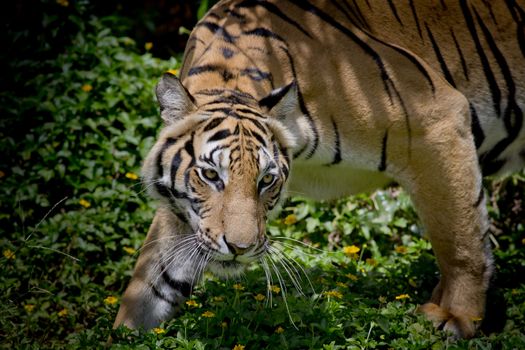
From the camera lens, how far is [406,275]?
4344 mm

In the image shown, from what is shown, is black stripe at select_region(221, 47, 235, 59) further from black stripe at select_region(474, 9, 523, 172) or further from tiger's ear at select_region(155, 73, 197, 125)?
black stripe at select_region(474, 9, 523, 172)

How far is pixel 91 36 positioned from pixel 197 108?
8.99 feet

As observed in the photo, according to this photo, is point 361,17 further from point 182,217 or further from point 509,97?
point 182,217

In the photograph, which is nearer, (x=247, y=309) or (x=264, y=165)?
(x=264, y=165)

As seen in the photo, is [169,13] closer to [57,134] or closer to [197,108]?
[57,134]

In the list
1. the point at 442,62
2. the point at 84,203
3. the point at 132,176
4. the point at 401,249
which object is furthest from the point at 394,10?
the point at 84,203

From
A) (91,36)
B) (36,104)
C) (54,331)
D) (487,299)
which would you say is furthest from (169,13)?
(487,299)

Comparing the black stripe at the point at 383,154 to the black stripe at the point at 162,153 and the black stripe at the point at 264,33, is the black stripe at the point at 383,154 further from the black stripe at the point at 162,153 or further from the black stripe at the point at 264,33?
the black stripe at the point at 162,153

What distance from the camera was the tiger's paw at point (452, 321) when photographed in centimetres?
374

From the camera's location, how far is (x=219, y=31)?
149 inches

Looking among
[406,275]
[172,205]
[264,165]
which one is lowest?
[406,275]

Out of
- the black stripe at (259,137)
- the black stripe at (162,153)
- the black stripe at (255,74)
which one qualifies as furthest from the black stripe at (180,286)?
the black stripe at (255,74)

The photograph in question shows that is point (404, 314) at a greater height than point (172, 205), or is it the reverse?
point (172, 205)

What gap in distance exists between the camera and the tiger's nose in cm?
306
